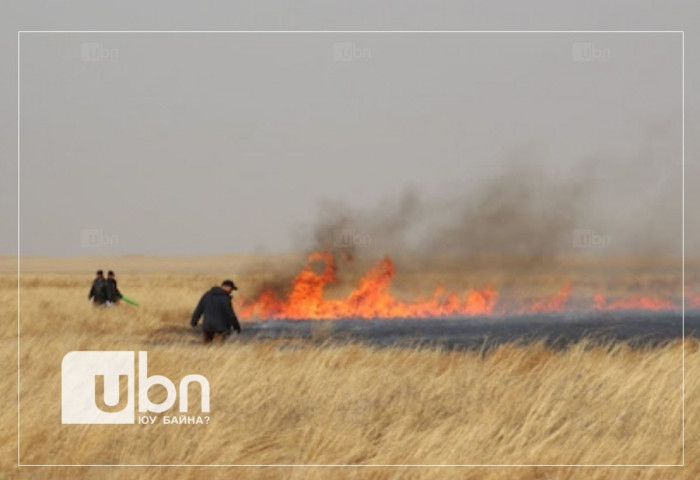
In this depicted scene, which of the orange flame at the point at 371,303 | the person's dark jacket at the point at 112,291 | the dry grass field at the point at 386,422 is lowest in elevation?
the orange flame at the point at 371,303

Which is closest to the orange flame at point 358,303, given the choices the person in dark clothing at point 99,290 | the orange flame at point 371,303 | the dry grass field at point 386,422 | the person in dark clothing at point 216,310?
the orange flame at point 371,303

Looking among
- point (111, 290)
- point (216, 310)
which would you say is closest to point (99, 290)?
point (111, 290)

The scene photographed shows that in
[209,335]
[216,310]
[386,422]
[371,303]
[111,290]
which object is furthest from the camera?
[371,303]

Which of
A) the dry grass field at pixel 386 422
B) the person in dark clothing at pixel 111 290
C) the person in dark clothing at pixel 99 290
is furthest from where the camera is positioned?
the person in dark clothing at pixel 99 290

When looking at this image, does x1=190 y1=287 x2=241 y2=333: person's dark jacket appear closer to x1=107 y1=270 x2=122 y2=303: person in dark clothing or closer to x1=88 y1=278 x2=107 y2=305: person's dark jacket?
x1=107 y1=270 x2=122 y2=303: person in dark clothing

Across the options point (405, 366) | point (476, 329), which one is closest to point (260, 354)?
point (405, 366)

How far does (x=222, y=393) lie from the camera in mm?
10469

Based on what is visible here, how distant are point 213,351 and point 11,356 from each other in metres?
3.16

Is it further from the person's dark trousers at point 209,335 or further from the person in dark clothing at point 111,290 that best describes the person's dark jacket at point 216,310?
the person in dark clothing at point 111,290

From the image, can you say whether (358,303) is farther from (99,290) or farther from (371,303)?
(99,290)

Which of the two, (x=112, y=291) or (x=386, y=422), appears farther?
(x=112, y=291)

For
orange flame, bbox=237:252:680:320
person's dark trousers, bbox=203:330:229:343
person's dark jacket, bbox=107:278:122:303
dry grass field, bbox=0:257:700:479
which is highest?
dry grass field, bbox=0:257:700:479

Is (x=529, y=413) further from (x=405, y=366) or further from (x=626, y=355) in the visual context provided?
(x=626, y=355)

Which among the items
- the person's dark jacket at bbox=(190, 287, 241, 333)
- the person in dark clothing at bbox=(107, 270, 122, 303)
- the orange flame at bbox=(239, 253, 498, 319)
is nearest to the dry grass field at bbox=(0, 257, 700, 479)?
the person's dark jacket at bbox=(190, 287, 241, 333)
